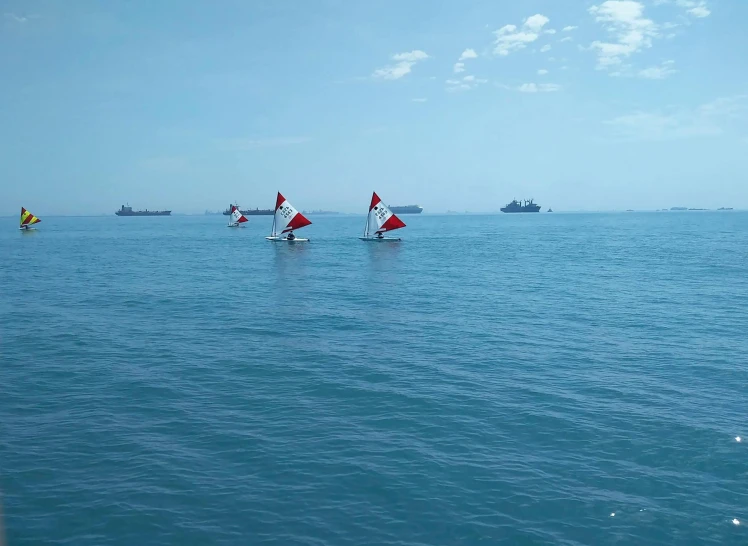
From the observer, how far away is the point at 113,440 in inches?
740

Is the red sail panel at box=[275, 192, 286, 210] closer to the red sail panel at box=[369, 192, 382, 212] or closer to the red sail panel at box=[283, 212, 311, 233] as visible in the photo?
the red sail panel at box=[283, 212, 311, 233]

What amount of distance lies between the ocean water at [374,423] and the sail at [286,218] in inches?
2471

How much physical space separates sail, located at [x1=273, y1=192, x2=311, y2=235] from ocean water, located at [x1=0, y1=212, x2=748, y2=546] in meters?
62.8

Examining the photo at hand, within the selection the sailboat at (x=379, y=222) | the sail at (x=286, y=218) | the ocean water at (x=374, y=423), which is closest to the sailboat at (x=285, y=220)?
the sail at (x=286, y=218)

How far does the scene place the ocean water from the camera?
47.1 ft

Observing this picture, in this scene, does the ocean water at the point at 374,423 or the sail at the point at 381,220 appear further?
the sail at the point at 381,220

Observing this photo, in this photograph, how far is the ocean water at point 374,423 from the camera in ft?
47.1

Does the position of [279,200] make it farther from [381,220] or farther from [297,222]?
[381,220]

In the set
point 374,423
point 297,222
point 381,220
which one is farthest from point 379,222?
point 374,423

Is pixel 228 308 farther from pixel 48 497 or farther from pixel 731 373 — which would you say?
pixel 731 373

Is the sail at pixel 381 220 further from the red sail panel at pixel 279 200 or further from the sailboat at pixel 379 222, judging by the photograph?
the red sail panel at pixel 279 200

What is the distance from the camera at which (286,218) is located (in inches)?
4272

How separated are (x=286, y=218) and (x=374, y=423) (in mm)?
90833

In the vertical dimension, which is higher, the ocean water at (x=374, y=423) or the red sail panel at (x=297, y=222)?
the red sail panel at (x=297, y=222)
